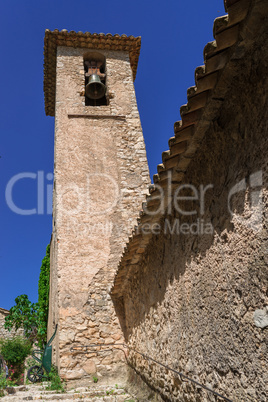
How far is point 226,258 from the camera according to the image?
2301 mm

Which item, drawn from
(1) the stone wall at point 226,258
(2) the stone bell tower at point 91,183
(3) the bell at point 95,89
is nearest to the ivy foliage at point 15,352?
(2) the stone bell tower at point 91,183

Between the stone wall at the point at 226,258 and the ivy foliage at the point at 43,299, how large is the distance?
6.27 m

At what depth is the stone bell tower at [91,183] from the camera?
585 cm

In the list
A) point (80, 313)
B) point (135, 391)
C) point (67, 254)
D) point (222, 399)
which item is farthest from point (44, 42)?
point (222, 399)

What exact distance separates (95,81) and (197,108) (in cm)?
653

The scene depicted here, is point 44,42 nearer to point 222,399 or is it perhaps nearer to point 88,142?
point 88,142

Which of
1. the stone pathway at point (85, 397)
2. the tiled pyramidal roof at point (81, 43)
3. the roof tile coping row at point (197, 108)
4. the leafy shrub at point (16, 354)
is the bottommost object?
the leafy shrub at point (16, 354)

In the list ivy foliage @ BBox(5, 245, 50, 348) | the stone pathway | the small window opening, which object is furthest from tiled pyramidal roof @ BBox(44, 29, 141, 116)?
the stone pathway

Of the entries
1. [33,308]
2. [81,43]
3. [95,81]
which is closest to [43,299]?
[33,308]

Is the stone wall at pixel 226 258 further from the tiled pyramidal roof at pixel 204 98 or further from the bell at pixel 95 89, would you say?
the bell at pixel 95 89

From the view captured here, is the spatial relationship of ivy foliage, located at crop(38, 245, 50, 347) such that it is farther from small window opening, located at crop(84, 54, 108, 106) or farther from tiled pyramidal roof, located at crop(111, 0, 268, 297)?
tiled pyramidal roof, located at crop(111, 0, 268, 297)

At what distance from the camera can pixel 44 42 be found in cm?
912

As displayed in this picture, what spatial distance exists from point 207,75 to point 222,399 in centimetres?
209

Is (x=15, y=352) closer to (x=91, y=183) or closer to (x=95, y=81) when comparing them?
(x=91, y=183)
